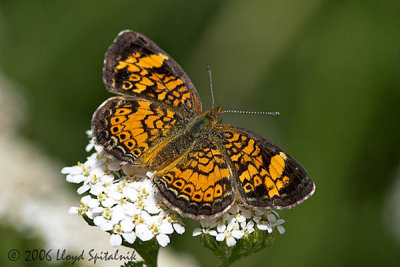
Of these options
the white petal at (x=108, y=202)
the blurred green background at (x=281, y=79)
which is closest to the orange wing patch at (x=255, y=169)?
the white petal at (x=108, y=202)

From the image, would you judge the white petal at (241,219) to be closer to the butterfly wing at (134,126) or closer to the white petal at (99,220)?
the butterfly wing at (134,126)

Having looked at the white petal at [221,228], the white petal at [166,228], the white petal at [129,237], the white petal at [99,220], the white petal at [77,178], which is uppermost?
the white petal at [221,228]

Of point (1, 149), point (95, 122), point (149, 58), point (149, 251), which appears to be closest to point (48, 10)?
point (1, 149)

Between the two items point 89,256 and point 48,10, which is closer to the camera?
point 89,256

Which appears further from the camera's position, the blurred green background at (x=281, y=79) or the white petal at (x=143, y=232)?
the blurred green background at (x=281, y=79)

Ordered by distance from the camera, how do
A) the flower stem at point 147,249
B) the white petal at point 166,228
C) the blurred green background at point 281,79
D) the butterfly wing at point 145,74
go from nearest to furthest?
the white petal at point 166,228, the flower stem at point 147,249, the butterfly wing at point 145,74, the blurred green background at point 281,79

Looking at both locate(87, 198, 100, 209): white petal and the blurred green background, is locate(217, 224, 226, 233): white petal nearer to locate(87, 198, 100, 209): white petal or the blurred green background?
locate(87, 198, 100, 209): white petal

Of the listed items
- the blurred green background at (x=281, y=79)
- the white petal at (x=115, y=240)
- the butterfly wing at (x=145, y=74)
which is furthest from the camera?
the blurred green background at (x=281, y=79)

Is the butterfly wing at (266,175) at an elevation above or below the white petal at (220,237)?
above

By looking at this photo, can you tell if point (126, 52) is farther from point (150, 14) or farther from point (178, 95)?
point (150, 14)
